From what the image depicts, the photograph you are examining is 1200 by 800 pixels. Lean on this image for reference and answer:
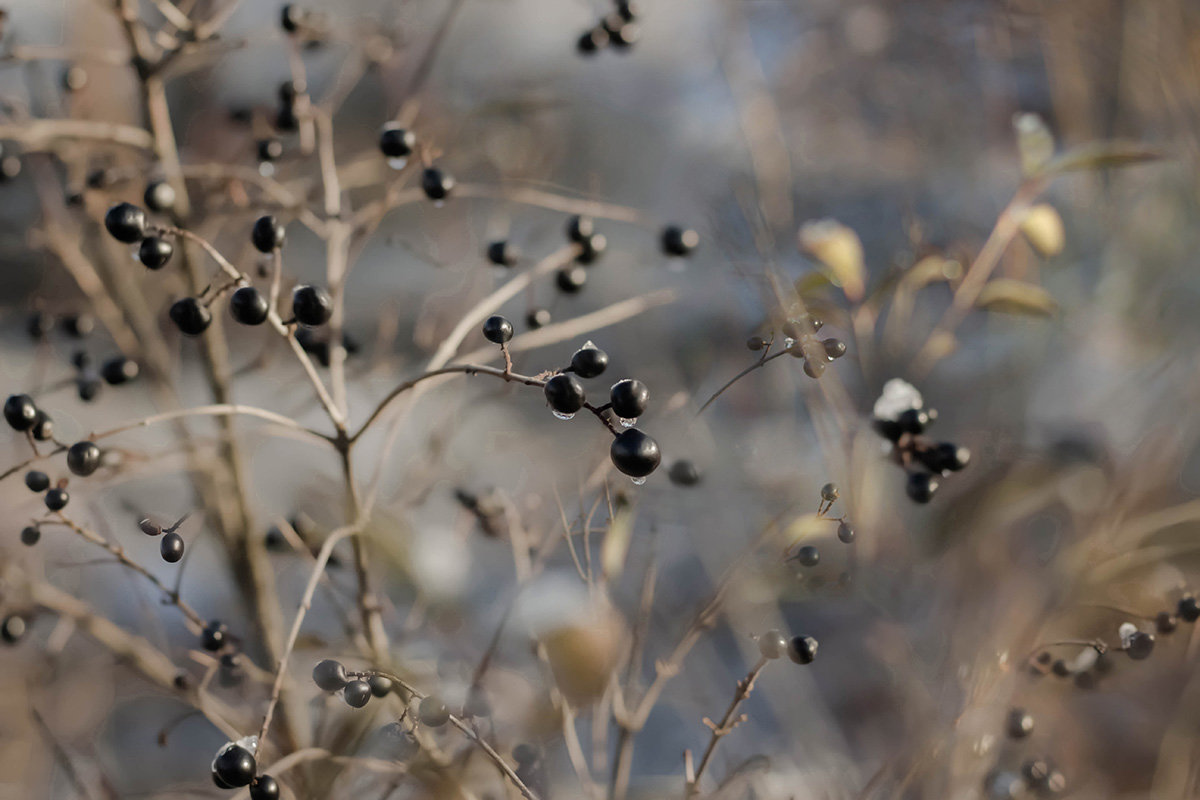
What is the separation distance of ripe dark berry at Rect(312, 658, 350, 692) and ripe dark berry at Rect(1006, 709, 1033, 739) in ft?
1.72

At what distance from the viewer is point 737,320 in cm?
105

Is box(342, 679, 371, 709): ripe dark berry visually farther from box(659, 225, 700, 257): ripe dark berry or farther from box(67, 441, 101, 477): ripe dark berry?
box(659, 225, 700, 257): ripe dark berry

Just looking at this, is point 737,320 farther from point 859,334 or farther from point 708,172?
point 708,172

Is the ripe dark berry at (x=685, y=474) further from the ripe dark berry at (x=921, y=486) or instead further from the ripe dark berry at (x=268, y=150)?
the ripe dark berry at (x=268, y=150)

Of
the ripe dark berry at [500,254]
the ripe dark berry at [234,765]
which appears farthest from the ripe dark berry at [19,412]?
the ripe dark berry at [500,254]

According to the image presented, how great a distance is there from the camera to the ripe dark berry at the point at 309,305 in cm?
46

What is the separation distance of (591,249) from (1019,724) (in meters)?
0.57

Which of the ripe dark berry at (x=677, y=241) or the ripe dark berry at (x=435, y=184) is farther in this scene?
the ripe dark berry at (x=677, y=241)

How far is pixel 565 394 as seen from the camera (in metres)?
0.39

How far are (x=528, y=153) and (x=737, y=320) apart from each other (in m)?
0.45

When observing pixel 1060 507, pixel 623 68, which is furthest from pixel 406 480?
pixel 623 68

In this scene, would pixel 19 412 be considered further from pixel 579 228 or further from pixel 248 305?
pixel 579 228

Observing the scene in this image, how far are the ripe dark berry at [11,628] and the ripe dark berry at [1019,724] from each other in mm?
924

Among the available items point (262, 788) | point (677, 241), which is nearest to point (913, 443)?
point (677, 241)
